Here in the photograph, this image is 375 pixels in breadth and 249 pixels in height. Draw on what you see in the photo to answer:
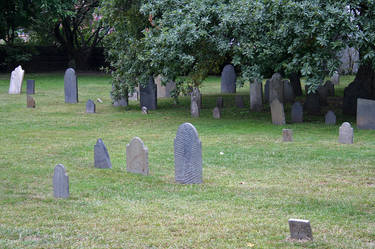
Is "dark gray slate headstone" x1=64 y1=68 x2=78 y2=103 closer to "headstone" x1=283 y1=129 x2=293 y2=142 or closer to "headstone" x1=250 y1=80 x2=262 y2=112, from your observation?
"headstone" x1=250 y1=80 x2=262 y2=112

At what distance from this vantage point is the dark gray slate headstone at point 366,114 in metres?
13.9

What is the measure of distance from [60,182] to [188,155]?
76.5 inches

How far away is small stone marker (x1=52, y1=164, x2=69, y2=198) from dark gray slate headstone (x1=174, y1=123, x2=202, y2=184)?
5.81ft

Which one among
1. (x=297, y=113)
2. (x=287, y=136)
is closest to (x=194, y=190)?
(x=287, y=136)

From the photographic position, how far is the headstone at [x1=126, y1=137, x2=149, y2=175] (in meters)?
9.04

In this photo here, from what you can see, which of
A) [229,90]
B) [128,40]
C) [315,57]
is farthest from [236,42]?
[229,90]

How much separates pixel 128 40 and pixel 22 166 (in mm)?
8471

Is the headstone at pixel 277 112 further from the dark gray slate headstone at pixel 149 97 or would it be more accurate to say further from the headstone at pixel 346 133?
the dark gray slate headstone at pixel 149 97

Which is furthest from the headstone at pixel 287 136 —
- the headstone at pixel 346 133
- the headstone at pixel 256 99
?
the headstone at pixel 256 99

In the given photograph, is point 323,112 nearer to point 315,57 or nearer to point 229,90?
point 315,57

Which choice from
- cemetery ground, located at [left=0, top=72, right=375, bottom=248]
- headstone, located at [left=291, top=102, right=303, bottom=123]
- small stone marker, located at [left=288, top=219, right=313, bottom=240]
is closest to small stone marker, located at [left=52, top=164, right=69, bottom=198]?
cemetery ground, located at [left=0, top=72, right=375, bottom=248]

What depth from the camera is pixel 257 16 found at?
45.6ft

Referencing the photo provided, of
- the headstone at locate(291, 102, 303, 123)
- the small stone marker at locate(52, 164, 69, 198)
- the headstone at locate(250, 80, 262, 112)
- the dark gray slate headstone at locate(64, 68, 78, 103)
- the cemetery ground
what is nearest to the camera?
the cemetery ground

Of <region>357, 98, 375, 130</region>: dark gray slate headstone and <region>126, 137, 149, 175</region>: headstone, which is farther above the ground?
<region>357, 98, 375, 130</region>: dark gray slate headstone
